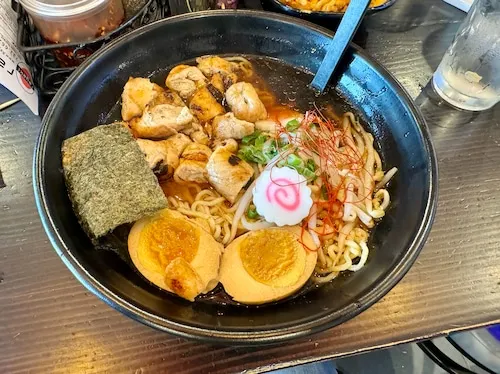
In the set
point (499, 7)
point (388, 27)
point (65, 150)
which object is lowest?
point (65, 150)

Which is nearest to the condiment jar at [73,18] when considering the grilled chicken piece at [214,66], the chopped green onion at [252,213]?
the grilled chicken piece at [214,66]

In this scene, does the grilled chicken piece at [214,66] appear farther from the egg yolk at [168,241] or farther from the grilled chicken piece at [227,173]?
the egg yolk at [168,241]

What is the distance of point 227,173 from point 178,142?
25cm

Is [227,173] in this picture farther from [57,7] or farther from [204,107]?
[57,7]

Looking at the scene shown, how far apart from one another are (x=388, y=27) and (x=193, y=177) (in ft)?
4.29

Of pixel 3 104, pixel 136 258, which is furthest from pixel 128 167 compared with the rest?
pixel 3 104

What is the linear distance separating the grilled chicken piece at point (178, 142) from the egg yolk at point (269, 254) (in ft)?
1.40

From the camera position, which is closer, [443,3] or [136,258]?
[136,258]

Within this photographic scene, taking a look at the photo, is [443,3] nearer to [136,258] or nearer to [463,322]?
[463,322]

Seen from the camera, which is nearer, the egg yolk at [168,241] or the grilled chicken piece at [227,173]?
the egg yolk at [168,241]

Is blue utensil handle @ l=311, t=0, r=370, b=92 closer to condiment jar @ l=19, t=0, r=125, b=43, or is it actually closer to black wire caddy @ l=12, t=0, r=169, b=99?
black wire caddy @ l=12, t=0, r=169, b=99

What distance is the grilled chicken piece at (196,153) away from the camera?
1.76 meters

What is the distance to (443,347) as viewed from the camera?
239 cm

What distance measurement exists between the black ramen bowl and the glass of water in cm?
44
